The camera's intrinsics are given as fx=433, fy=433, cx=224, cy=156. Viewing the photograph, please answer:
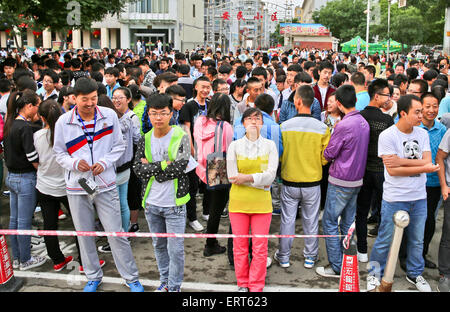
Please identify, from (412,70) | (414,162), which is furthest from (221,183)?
(412,70)

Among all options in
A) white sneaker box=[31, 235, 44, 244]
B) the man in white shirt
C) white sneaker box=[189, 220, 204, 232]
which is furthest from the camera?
white sneaker box=[189, 220, 204, 232]

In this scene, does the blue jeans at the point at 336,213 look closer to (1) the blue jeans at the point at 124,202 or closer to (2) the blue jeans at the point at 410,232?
(2) the blue jeans at the point at 410,232

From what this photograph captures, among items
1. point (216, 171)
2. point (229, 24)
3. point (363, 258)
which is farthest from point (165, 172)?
point (229, 24)

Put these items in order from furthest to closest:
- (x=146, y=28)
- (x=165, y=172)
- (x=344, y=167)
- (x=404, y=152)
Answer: (x=146, y=28) → (x=344, y=167) → (x=404, y=152) → (x=165, y=172)

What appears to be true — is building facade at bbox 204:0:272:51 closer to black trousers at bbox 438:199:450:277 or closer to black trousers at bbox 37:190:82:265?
black trousers at bbox 37:190:82:265

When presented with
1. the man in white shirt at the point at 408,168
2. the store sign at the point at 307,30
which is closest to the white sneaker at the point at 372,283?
the man in white shirt at the point at 408,168

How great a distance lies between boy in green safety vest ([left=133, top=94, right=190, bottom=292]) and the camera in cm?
399

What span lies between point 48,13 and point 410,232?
12.4 meters

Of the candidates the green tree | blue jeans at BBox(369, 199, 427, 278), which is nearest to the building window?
the green tree

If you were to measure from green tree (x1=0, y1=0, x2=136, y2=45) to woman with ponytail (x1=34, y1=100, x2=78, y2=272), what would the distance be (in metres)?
7.92

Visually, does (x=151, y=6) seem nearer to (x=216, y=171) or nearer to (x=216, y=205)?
(x=216, y=205)

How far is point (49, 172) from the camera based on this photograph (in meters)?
4.57

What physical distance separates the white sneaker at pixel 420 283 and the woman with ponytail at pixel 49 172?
151 inches
